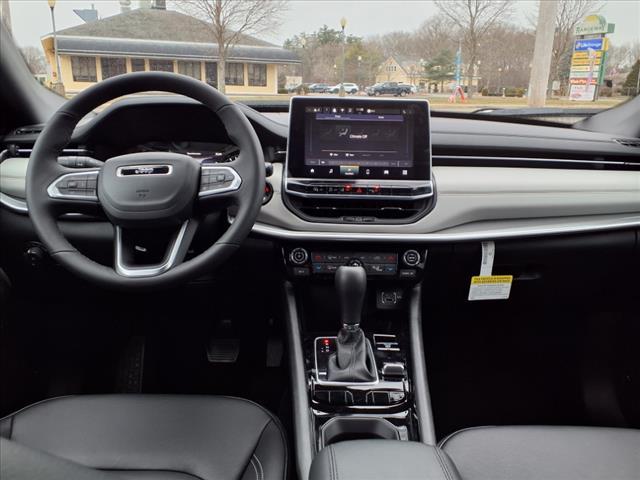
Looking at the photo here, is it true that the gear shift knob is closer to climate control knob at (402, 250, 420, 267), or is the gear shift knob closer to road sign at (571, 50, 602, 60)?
climate control knob at (402, 250, 420, 267)

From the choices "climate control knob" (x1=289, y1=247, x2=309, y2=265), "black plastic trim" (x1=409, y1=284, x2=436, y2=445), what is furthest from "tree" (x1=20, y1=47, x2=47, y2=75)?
"black plastic trim" (x1=409, y1=284, x2=436, y2=445)

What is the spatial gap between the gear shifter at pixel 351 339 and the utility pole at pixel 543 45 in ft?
2.97

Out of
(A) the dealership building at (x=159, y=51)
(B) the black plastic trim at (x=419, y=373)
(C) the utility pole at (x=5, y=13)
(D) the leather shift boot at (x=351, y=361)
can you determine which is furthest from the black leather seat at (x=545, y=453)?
(C) the utility pole at (x=5, y=13)

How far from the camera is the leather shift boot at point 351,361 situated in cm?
179

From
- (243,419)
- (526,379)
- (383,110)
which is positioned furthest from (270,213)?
(526,379)

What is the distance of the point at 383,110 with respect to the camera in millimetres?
1769

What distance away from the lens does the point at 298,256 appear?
1.87 m

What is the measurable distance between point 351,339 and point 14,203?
1.19 meters

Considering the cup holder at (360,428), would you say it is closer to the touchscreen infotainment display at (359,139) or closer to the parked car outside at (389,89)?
the touchscreen infotainment display at (359,139)

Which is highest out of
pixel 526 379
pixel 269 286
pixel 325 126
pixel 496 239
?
pixel 325 126

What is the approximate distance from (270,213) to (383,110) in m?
0.48

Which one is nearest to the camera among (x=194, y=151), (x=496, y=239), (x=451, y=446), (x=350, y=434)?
(x=451, y=446)

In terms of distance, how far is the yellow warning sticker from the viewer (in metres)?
1.97

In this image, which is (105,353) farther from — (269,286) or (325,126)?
(325,126)
